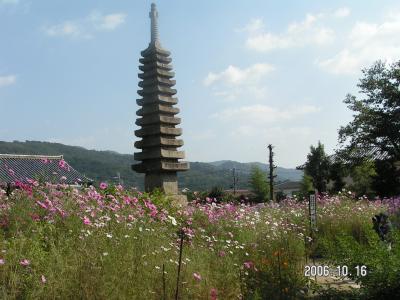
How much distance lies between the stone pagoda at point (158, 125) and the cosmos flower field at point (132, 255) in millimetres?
4886

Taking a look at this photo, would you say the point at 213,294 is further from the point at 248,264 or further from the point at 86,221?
the point at 86,221

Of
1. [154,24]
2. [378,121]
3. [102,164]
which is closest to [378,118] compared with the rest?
[378,121]

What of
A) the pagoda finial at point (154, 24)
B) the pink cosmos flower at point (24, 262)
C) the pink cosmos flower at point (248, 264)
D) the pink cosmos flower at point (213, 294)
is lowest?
the pink cosmos flower at point (213, 294)

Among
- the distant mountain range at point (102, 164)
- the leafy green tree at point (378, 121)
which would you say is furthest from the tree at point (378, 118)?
the distant mountain range at point (102, 164)

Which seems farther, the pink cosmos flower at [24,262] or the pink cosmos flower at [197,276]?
the pink cosmos flower at [197,276]

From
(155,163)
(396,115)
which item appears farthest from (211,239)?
(396,115)

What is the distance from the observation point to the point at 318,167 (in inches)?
1778

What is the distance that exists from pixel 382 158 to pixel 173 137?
18.8 metres

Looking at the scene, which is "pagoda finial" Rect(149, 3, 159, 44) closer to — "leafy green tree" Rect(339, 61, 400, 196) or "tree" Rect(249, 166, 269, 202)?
"leafy green tree" Rect(339, 61, 400, 196)

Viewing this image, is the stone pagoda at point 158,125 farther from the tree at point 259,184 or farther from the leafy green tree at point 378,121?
the tree at point 259,184

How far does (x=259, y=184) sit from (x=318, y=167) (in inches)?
372

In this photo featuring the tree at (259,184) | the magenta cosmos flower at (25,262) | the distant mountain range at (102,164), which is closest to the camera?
the magenta cosmos flower at (25,262)

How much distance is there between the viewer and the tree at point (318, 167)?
1742 inches

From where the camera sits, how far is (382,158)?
28.2 meters
